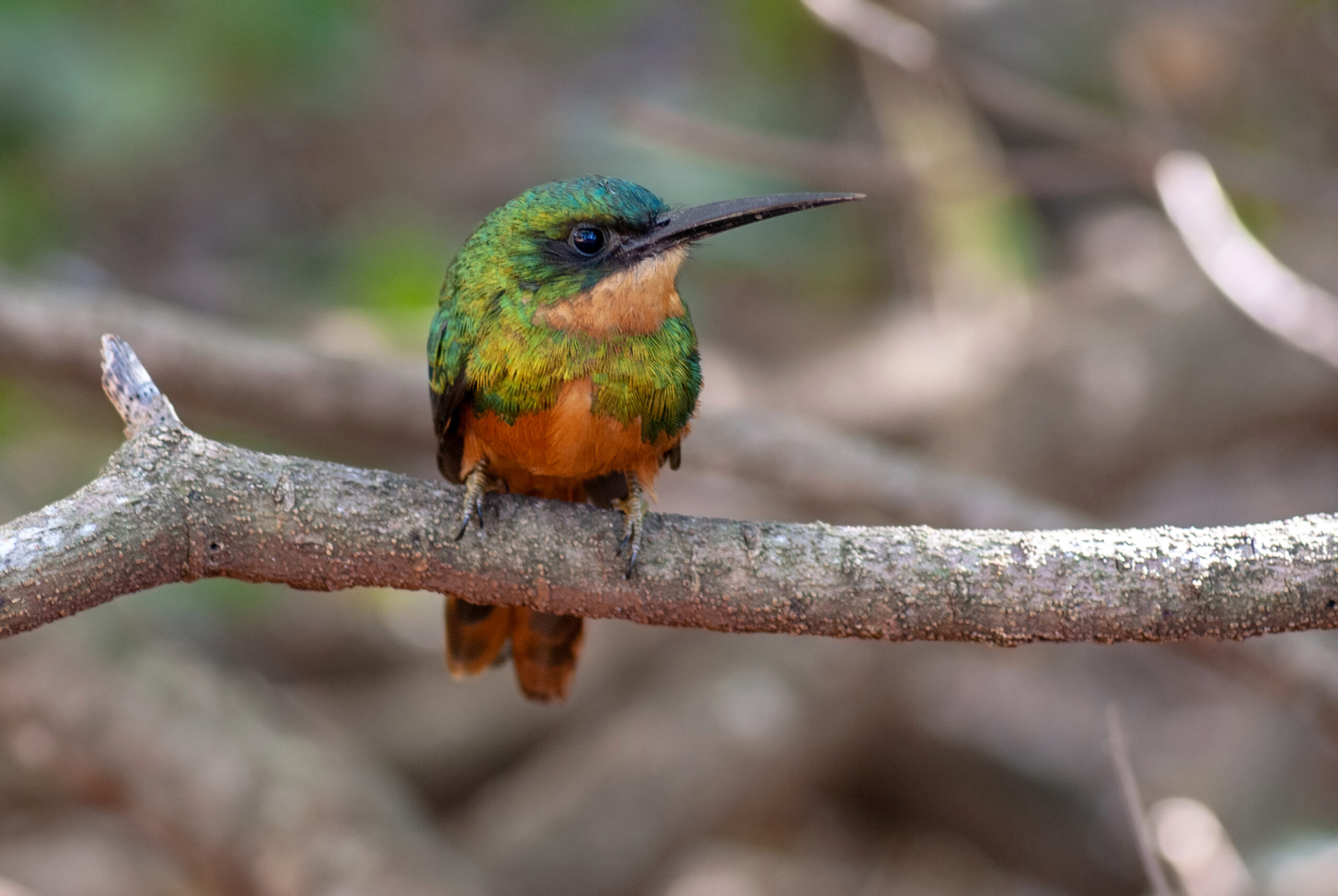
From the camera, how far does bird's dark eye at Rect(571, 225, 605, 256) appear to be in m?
2.02

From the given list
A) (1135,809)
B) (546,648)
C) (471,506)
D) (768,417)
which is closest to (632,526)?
(471,506)

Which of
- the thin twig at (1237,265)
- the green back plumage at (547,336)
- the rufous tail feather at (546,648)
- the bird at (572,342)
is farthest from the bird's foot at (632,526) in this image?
the thin twig at (1237,265)

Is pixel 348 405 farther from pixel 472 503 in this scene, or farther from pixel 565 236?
pixel 472 503

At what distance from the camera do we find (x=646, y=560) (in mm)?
1596

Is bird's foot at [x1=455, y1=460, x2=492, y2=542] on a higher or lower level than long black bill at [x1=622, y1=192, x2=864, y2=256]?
lower

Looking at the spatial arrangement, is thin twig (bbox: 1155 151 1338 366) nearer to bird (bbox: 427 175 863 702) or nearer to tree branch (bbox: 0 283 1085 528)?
tree branch (bbox: 0 283 1085 528)

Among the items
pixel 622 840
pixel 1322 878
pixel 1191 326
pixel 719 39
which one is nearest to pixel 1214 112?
pixel 1191 326

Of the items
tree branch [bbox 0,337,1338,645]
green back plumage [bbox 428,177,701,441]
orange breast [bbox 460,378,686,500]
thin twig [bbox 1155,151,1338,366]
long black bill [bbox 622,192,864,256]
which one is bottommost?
tree branch [bbox 0,337,1338,645]

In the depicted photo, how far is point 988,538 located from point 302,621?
13.2 feet

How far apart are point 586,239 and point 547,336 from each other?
0.21 meters

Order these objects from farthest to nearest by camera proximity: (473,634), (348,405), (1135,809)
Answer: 1. (348,405)
2. (473,634)
3. (1135,809)

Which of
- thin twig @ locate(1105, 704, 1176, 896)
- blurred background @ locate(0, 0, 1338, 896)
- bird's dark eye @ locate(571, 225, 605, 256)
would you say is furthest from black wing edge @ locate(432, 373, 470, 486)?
thin twig @ locate(1105, 704, 1176, 896)

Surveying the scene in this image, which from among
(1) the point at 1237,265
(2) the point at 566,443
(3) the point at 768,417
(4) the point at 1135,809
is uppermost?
(1) the point at 1237,265

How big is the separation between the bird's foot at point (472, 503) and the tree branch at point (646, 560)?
18mm
